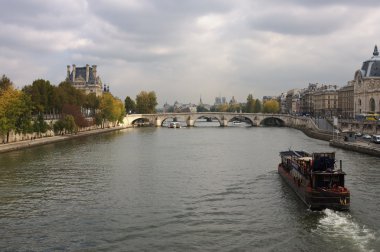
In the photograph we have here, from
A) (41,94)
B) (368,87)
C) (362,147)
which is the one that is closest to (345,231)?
(362,147)

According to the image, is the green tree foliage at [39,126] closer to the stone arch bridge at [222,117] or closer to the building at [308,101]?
the stone arch bridge at [222,117]

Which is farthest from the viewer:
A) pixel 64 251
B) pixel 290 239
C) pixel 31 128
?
pixel 31 128

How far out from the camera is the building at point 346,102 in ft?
358

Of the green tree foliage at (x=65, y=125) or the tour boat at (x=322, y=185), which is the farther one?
the green tree foliage at (x=65, y=125)

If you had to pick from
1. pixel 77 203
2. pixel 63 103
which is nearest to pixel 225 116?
pixel 63 103

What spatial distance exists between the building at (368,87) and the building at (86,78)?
72510 millimetres

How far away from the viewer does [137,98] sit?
14112 cm

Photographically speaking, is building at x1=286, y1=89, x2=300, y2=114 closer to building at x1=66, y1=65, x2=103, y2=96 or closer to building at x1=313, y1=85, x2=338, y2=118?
building at x1=313, y1=85, x2=338, y2=118

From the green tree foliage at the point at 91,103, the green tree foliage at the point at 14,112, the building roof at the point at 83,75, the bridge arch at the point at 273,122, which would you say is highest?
the building roof at the point at 83,75

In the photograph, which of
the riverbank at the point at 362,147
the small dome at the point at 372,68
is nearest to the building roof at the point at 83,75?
the small dome at the point at 372,68

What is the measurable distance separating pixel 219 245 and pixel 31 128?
1763 inches

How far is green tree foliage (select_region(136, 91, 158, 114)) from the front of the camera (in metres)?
139

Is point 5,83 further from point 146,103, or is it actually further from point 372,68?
point 146,103

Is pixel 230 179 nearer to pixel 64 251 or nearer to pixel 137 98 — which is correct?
pixel 64 251
